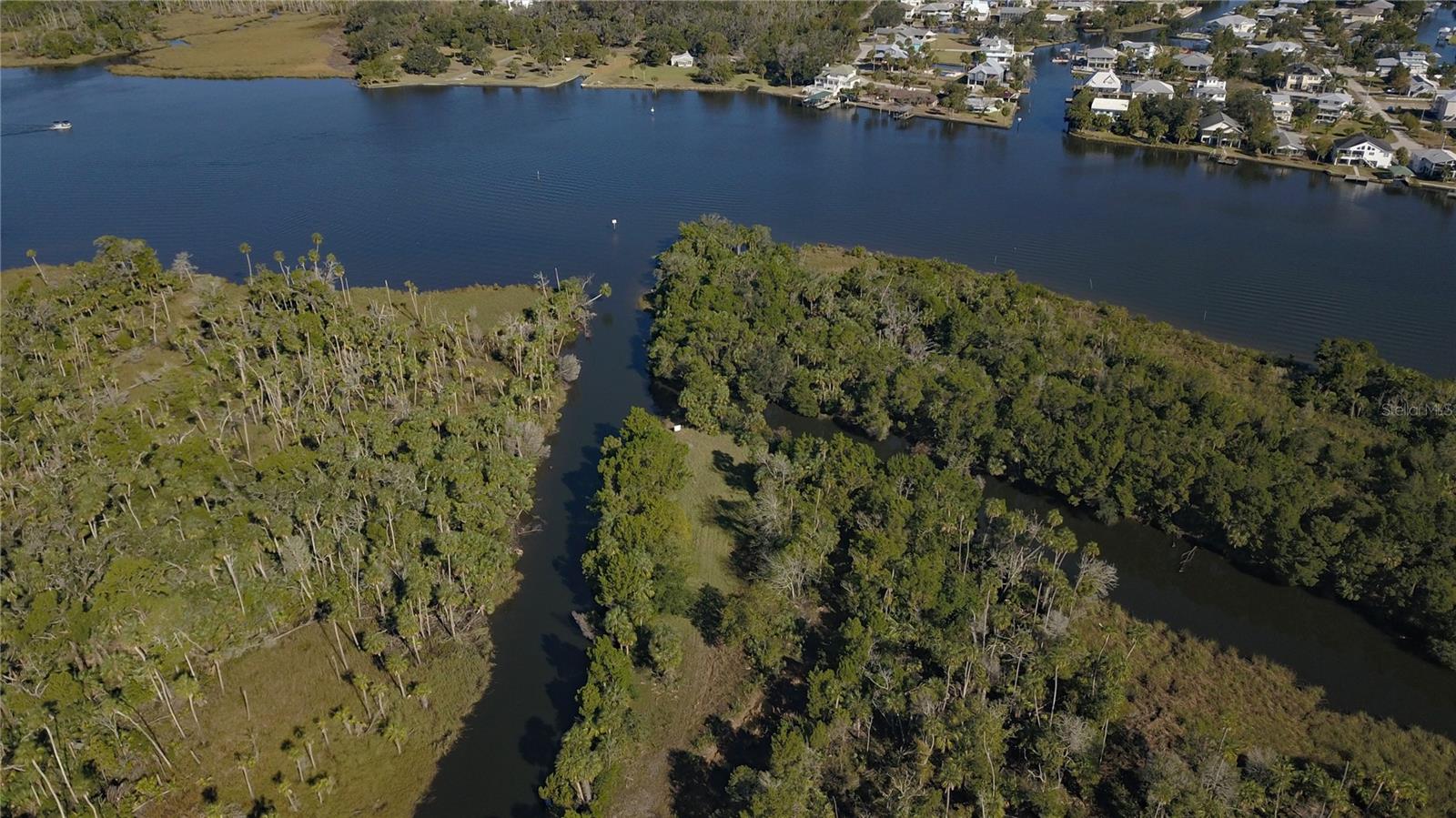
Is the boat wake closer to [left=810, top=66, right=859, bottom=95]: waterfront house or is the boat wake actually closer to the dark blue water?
the dark blue water

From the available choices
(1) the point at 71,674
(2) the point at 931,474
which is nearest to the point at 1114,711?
(2) the point at 931,474

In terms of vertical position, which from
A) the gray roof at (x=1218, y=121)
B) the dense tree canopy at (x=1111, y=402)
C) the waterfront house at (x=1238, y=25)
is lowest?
the dense tree canopy at (x=1111, y=402)

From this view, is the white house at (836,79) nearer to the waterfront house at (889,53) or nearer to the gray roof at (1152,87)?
the waterfront house at (889,53)

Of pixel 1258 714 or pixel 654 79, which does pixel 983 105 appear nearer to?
pixel 654 79

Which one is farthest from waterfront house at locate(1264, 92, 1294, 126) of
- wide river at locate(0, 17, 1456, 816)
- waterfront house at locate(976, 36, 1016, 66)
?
waterfront house at locate(976, 36, 1016, 66)

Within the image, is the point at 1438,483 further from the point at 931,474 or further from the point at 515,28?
the point at 515,28

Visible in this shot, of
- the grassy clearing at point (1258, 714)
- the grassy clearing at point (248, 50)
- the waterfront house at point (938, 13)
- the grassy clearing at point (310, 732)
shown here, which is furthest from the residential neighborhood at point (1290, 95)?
the grassy clearing at point (248, 50)
